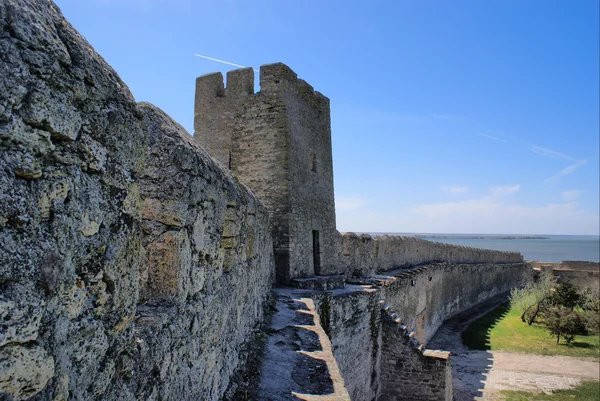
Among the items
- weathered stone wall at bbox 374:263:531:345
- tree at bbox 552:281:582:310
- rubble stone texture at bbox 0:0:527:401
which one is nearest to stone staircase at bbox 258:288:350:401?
rubble stone texture at bbox 0:0:527:401

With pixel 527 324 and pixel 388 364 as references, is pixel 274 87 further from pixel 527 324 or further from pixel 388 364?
pixel 527 324

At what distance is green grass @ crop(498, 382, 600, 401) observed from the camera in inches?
457

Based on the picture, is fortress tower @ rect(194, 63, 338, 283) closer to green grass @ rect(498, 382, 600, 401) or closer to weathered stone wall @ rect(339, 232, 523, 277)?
weathered stone wall @ rect(339, 232, 523, 277)

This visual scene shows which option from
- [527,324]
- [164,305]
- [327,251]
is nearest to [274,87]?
Answer: [327,251]

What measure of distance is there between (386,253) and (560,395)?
676cm

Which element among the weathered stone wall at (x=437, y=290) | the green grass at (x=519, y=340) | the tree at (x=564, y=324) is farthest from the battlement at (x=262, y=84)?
the tree at (x=564, y=324)

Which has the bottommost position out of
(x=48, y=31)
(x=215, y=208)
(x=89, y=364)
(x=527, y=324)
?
(x=527, y=324)

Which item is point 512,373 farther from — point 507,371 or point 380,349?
point 380,349

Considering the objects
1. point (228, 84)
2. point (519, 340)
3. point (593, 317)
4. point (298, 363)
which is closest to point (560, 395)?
point (519, 340)

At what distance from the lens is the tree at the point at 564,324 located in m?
18.0

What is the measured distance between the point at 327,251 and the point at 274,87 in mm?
4356

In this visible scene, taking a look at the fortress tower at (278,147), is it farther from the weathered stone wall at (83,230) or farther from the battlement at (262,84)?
the weathered stone wall at (83,230)

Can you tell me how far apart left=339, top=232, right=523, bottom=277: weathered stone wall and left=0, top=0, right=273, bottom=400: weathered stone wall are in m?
10.9

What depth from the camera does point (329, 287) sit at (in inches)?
421
